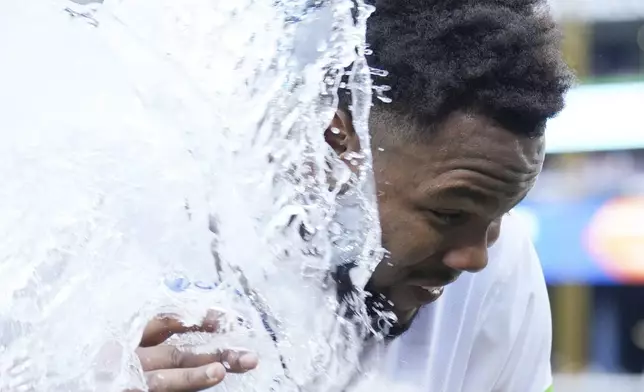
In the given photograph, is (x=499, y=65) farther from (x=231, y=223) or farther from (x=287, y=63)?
(x=231, y=223)

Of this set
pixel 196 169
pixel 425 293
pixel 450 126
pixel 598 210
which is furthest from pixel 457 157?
pixel 598 210

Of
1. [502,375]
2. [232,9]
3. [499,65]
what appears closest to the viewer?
[499,65]

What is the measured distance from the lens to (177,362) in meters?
1.00

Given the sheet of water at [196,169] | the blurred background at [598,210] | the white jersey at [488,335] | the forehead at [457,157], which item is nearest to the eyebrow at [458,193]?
the forehead at [457,157]

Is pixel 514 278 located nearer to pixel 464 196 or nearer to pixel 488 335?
pixel 488 335

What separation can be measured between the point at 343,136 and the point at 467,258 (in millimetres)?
247

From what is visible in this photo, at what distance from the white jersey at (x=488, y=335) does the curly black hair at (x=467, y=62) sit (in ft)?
1.38

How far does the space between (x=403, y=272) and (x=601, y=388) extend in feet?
9.32

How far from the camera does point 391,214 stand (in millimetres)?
1247

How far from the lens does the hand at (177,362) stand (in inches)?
38.4

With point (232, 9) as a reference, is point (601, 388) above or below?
below

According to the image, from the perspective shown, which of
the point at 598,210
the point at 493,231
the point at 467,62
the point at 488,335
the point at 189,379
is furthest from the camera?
the point at 598,210

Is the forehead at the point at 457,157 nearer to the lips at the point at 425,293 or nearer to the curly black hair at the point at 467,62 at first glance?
the curly black hair at the point at 467,62

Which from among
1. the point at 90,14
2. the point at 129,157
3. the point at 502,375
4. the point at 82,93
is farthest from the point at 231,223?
the point at 502,375
